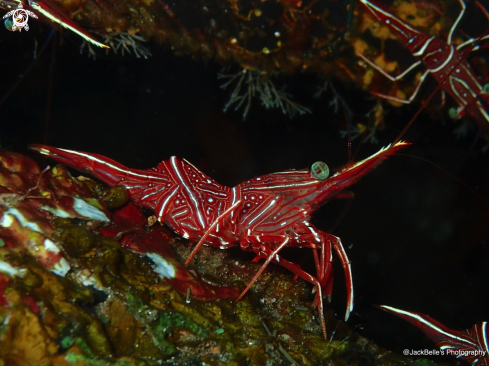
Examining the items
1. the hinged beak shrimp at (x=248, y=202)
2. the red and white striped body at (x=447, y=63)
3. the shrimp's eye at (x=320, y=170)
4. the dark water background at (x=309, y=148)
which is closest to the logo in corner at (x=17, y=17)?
the dark water background at (x=309, y=148)

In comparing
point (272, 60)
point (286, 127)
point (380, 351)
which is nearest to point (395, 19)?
point (272, 60)

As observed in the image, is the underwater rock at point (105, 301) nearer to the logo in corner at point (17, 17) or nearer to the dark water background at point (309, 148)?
the logo in corner at point (17, 17)

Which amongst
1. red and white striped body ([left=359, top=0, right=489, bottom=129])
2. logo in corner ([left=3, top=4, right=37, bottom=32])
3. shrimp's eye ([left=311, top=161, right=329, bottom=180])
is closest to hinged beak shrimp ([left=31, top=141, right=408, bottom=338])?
shrimp's eye ([left=311, top=161, right=329, bottom=180])

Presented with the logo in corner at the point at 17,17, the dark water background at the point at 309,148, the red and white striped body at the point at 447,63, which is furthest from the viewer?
the red and white striped body at the point at 447,63

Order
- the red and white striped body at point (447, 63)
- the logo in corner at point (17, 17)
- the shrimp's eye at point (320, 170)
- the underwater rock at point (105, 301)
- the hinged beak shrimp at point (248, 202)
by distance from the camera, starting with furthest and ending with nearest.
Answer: the red and white striped body at point (447, 63)
the hinged beak shrimp at point (248, 202)
the shrimp's eye at point (320, 170)
the logo in corner at point (17, 17)
the underwater rock at point (105, 301)

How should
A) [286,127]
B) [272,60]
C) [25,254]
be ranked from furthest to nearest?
[286,127] < [272,60] < [25,254]

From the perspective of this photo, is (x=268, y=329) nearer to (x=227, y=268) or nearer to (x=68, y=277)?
(x=227, y=268)

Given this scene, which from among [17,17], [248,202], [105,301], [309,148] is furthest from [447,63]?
[17,17]
